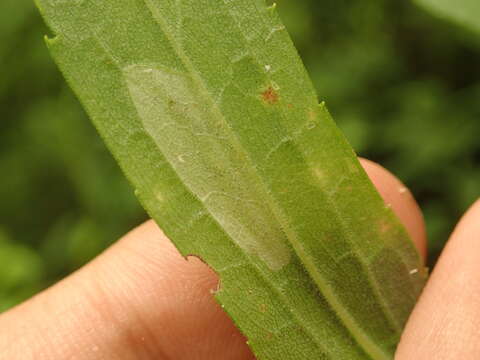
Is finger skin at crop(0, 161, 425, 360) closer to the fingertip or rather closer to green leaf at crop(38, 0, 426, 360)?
the fingertip

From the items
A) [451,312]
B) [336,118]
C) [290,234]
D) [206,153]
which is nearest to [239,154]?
[206,153]

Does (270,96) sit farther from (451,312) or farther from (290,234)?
(451,312)

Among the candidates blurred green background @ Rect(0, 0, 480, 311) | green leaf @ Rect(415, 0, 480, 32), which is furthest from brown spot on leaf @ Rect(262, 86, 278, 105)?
blurred green background @ Rect(0, 0, 480, 311)

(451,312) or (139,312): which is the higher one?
(139,312)

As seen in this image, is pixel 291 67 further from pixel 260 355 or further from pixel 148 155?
pixel 260 355

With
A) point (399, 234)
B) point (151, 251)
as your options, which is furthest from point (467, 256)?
point (151, 251)
